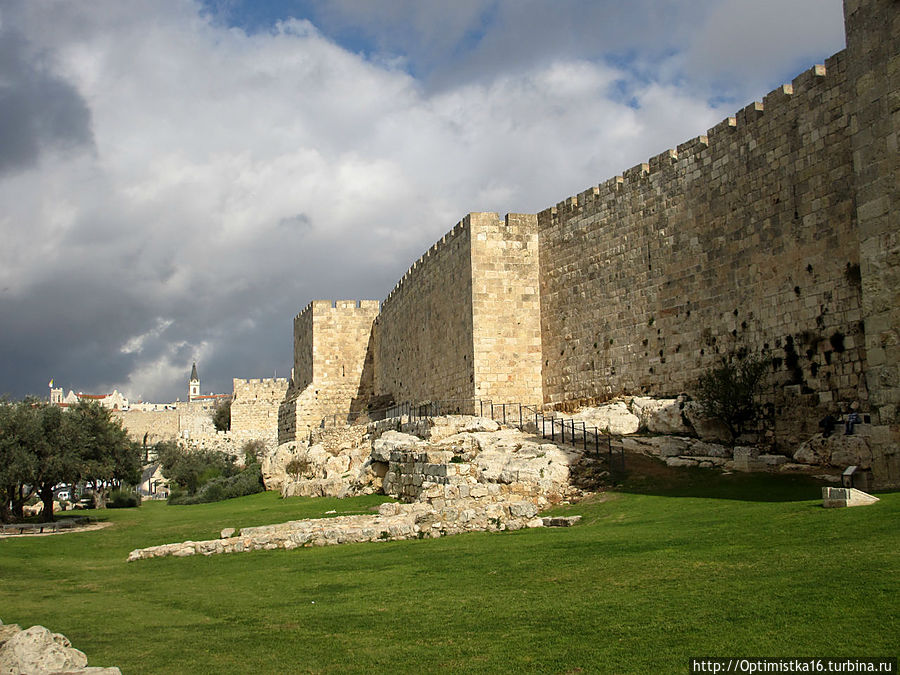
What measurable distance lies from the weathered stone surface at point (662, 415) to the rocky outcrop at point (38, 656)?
45.4 ft

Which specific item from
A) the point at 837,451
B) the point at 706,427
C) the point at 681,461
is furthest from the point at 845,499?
the point at 706,427

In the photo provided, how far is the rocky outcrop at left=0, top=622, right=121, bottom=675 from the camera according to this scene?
15.1 ft

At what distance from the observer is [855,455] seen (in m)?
12.8

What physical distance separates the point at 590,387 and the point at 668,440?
15.7 feet

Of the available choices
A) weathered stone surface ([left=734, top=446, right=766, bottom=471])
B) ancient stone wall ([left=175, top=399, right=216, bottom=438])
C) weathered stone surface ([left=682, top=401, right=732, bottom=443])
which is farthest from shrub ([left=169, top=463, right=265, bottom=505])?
ancient stone wall ([left=175, top=399, right=216, bottom=438])

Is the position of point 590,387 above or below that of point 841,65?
below

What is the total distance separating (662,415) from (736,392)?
2.32 meters

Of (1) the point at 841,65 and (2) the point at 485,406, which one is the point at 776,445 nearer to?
(1) the point at 841,65

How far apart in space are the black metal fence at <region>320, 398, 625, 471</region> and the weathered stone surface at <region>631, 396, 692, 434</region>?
3.31 feet

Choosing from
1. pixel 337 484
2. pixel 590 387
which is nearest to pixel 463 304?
pixel 590 387

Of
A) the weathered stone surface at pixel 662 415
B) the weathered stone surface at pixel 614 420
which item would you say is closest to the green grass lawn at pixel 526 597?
the weathered stone surface at pixel 662 415

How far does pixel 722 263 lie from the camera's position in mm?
16828

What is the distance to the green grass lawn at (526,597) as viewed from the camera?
5137 mm

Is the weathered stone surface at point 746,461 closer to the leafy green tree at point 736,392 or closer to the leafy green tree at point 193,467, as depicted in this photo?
the leafy green tree at point 736,392
